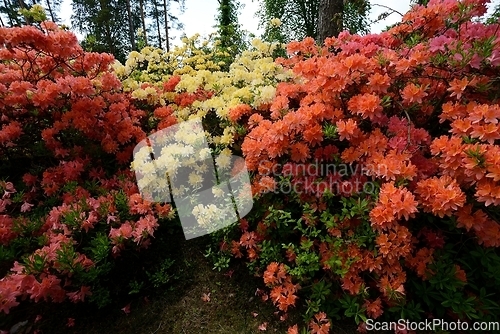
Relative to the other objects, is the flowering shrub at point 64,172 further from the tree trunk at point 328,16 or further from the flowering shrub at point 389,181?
the tree trunk at point 328,16

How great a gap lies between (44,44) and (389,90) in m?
2.59

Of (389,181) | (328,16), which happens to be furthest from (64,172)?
(328,16)

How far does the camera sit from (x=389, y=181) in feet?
5.88

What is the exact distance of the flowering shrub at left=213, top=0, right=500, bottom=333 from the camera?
5.38 ft

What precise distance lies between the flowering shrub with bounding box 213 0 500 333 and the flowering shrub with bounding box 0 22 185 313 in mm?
940

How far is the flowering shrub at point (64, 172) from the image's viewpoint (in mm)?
1887

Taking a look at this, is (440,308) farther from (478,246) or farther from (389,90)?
(389,90)

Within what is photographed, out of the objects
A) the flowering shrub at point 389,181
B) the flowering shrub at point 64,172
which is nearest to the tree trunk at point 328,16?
the flowering shrub at point 389,181

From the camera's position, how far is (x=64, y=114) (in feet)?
8.41

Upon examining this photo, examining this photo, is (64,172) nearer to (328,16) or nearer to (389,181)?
(389,181)

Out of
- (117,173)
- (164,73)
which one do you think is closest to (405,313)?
(117,173)

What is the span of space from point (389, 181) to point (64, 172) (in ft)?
7.92

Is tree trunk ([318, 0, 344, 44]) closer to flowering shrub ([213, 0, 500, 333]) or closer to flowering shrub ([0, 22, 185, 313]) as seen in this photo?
flowering shrub ([213, 0, 500, 333])

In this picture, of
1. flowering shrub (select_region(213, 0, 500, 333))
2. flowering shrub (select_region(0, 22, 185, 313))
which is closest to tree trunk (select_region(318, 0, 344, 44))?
flowering shrub (select_region(213, 0, 500, 333))
